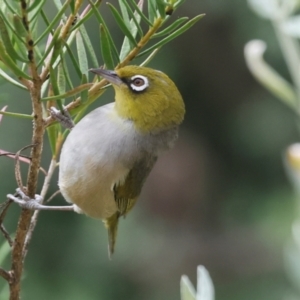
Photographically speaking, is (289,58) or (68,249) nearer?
(289,58)

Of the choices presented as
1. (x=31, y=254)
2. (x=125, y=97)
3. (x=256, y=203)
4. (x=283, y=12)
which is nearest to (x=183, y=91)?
(x=256, y=203)

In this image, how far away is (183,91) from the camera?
3.30 metres

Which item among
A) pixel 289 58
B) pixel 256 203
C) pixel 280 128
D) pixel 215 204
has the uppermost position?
pixel 289 58

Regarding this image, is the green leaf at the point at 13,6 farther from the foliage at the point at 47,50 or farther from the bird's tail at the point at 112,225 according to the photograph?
the bird's tail at the point at 112,225

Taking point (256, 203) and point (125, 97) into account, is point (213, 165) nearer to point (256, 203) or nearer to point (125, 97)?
point (256, 203)

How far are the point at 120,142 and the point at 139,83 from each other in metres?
0.17

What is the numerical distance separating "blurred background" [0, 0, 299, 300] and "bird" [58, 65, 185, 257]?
0.97 metres

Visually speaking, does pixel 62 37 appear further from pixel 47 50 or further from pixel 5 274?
pixel 5 274

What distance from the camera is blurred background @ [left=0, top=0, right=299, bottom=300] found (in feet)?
8.42

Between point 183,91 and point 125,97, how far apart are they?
2.09m

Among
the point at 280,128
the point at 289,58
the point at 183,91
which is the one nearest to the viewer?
the point at 289,58

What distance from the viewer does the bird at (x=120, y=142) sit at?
123 centimetres

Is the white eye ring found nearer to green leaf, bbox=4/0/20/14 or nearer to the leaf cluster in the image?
the leaf cluster

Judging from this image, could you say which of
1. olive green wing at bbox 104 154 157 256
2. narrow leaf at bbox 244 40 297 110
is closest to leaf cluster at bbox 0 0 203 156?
narrow leaf at bbox 244 40 297 110
